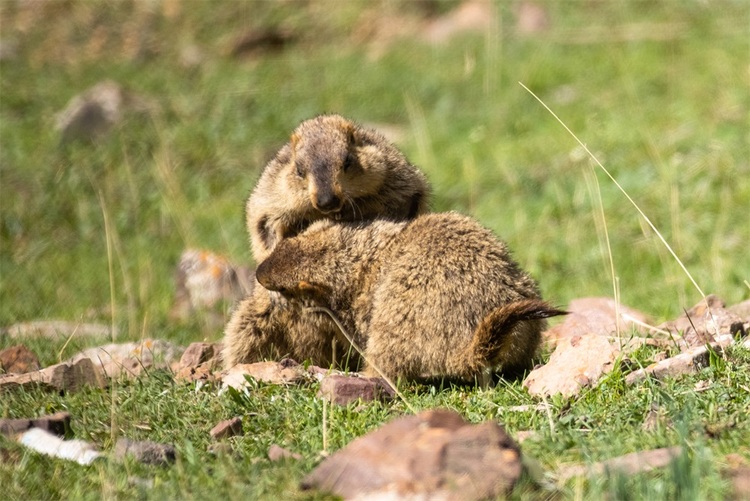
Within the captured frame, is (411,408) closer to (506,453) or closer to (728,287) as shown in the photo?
(506,453)

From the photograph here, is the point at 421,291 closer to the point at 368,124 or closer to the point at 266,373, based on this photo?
the point at 266,373

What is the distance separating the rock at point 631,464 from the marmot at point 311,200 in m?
1.71

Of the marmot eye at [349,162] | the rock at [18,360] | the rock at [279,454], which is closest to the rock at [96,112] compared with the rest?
the rock at [18,360]

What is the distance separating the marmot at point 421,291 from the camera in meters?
4.54

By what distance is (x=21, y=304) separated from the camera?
8008 mm

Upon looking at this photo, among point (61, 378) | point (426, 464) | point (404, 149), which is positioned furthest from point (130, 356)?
point (404, 149)

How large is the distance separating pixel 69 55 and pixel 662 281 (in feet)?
31.2

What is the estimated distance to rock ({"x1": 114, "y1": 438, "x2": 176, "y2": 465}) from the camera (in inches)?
151

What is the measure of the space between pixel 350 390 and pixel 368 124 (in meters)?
7.34

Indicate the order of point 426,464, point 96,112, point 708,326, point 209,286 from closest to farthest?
point 426,464 → point 708,326 → point 209,286 → point 96,112

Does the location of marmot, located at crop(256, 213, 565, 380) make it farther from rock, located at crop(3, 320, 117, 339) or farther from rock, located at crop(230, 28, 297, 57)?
rock, located at crop(230, 28, 297, 57)

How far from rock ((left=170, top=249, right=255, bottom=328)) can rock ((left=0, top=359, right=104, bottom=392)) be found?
8.75 ft

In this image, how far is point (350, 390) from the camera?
14.5 feet

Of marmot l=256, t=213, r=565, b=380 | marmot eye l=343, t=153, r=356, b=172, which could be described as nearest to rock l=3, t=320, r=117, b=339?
marmot eye l=343, t=153, r=356, b=172
